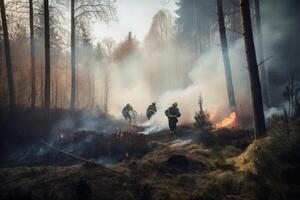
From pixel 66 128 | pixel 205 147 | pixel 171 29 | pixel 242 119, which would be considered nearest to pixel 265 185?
pixel 205 147

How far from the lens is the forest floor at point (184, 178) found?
6.38 meters

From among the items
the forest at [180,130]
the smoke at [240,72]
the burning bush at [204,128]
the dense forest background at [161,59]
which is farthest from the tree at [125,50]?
the burning bush at [204,128]

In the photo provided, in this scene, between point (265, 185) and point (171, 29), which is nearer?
point (265, 185)

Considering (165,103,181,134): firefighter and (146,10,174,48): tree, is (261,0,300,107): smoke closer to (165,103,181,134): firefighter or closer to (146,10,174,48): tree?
(165,103,181,134): firefighter

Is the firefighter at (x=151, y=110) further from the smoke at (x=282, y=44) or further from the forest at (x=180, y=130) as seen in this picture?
the smoke at (x=282, y=44)

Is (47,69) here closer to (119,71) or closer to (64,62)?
(64,62)

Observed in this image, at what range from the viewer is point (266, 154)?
6840 millimetres

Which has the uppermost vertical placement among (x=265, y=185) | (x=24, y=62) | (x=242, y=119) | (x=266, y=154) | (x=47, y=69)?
(x=24, y=62)

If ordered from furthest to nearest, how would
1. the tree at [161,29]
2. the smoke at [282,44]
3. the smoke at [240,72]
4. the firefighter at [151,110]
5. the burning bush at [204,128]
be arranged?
the tree at [161,29]
the smoke at [282,44]
the smoke at [240,72]
the firefighter at [151,110]
the burning bush at [204,128]

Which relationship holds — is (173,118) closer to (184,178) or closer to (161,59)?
(184,178)

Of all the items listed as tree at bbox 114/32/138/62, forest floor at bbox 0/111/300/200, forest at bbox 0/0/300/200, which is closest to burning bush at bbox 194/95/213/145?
forest at bbox 0/0/300/200

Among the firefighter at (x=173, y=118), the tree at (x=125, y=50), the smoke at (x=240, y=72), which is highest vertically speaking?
the tree at (x=125, y=50)

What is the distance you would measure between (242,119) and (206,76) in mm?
10843

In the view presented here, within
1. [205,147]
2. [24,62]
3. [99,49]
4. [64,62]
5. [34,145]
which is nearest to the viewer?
[205,147]
